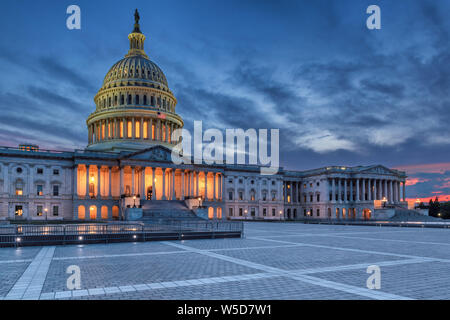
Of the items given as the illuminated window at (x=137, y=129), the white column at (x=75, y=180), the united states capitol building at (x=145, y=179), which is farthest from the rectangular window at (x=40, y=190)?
the illuminated window at (x=137, y=129)

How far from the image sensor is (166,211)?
7344cm

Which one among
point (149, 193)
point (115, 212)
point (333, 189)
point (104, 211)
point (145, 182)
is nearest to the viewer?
point (104, 211)

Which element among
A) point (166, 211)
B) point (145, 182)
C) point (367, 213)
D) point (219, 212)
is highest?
point (145, 182)

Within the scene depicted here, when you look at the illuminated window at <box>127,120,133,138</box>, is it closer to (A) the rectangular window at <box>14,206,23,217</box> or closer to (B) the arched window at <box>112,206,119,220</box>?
(B) the arched window at <box>112,206,119,220</box>

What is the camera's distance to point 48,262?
56.7ft

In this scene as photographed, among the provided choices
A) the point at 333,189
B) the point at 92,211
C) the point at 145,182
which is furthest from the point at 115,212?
the point at 333,189

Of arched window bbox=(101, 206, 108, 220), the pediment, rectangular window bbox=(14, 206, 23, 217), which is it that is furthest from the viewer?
the pediment

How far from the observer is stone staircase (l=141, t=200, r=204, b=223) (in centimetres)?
7038

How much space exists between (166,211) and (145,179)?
1953 centimetres

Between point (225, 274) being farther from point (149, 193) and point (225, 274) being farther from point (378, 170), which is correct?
point (378, 170)

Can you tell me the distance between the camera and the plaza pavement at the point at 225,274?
1079cm

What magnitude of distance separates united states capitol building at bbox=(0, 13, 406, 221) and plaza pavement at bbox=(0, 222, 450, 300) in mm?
53514

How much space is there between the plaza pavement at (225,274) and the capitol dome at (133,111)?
251 feet

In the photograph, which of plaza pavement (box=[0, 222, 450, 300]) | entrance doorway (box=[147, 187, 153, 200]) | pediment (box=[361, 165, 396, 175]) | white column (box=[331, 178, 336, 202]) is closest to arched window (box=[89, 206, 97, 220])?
entrance doorway (box=[147, 187, 153, 200])
